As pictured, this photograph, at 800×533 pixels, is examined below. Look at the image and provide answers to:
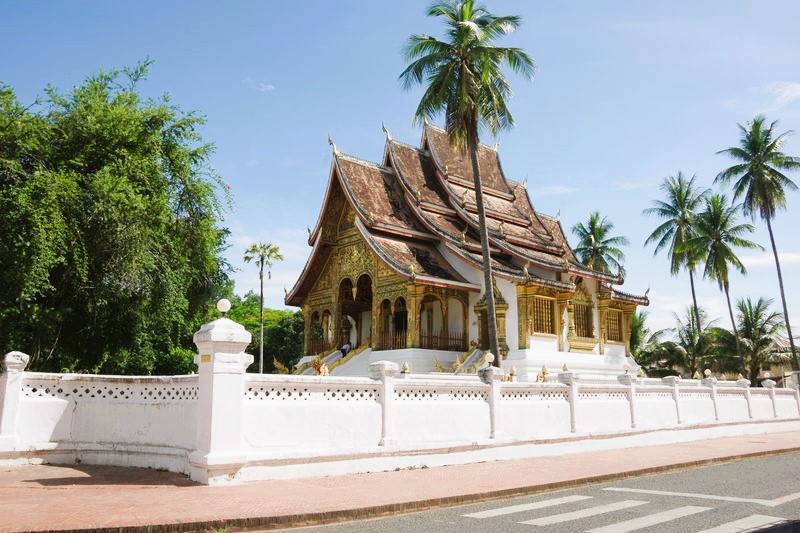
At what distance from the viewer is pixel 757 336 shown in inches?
1518

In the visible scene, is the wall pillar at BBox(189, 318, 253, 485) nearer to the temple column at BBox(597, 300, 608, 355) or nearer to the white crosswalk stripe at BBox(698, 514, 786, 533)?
the white crosswalk stripe at BBox(698, 514, 786, 533)

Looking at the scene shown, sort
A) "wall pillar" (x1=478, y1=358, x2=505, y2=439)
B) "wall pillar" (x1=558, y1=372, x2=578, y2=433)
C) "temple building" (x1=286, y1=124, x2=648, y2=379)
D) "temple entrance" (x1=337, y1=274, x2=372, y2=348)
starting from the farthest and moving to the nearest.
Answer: "temple entrance" (x1=337, y1=274, x2=372, y2=348), "temple building" (x1=286, y1=124, x2=648, y2=379), "wall pillar" (x1=558, y1=372, x2=578, y2=433), "wall pillar" (x1=478, y1=358, x2=505, y2=439)

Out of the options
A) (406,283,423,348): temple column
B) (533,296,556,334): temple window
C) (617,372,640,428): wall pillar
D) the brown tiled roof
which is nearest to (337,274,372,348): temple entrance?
(406,283,423,348): temple column

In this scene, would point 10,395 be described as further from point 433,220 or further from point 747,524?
point 433,220

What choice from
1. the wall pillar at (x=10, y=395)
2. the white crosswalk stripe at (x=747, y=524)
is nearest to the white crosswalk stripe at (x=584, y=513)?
the white crosswalk stripe at (x=747, y=524)

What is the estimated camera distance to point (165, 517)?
6.20 m

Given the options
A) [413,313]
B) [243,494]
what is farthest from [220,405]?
[413,313]

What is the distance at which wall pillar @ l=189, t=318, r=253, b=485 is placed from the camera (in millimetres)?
8055

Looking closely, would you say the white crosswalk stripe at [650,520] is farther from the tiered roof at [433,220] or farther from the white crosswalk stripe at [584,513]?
the tiered roof at [433,220]

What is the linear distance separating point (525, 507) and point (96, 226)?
10.6 metres

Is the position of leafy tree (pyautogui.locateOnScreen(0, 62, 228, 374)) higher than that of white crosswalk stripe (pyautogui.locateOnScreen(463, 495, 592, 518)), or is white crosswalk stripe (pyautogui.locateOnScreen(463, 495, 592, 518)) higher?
leafy tree (pyautogui.locateOnScreen(0, 62, 228, 374))

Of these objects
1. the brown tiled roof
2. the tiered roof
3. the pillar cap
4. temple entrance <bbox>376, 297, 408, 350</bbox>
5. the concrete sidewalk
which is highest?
the brown tiled roof

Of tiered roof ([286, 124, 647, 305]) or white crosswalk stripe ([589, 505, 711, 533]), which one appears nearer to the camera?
white crosswalk stripe ([589, 505, 711, 533])

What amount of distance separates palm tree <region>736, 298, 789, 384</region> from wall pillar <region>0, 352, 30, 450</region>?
36471mm
